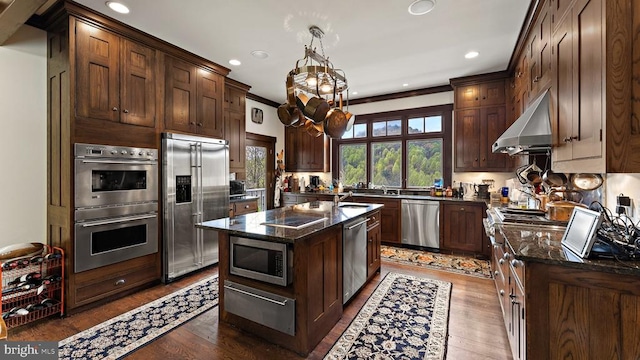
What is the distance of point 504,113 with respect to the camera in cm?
415

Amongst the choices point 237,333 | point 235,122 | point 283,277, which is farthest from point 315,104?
point 235,122

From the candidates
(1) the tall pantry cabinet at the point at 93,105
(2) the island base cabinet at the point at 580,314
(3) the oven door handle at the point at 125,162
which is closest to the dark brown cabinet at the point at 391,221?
(2) the island base cabinet at the point at 580,314

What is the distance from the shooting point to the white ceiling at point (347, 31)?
98.8 inches

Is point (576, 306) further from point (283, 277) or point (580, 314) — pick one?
point (283, 277)

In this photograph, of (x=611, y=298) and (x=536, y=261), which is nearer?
(x=611, y=298)

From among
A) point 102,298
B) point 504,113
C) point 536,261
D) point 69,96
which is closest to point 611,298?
point 536,261

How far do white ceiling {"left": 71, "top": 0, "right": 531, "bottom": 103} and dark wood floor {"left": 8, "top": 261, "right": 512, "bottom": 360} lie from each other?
9.46ft

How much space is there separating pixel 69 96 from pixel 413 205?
4.61m

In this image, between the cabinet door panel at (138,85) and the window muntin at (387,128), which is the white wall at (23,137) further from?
the window muntin at (387,128)

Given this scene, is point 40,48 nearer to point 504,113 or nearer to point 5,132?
point 5,132

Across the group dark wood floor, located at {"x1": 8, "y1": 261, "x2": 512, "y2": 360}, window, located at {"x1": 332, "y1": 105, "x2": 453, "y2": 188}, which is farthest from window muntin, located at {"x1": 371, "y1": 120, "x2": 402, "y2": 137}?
dark wood floor, located at {"x1": 8, "y1": 261, "x2": 512, "y2": 360}

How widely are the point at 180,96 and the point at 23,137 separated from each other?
153cm

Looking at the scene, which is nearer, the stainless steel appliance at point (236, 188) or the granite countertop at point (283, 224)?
the granite countertop at point (283, 224)

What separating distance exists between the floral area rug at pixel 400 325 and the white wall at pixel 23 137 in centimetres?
323
